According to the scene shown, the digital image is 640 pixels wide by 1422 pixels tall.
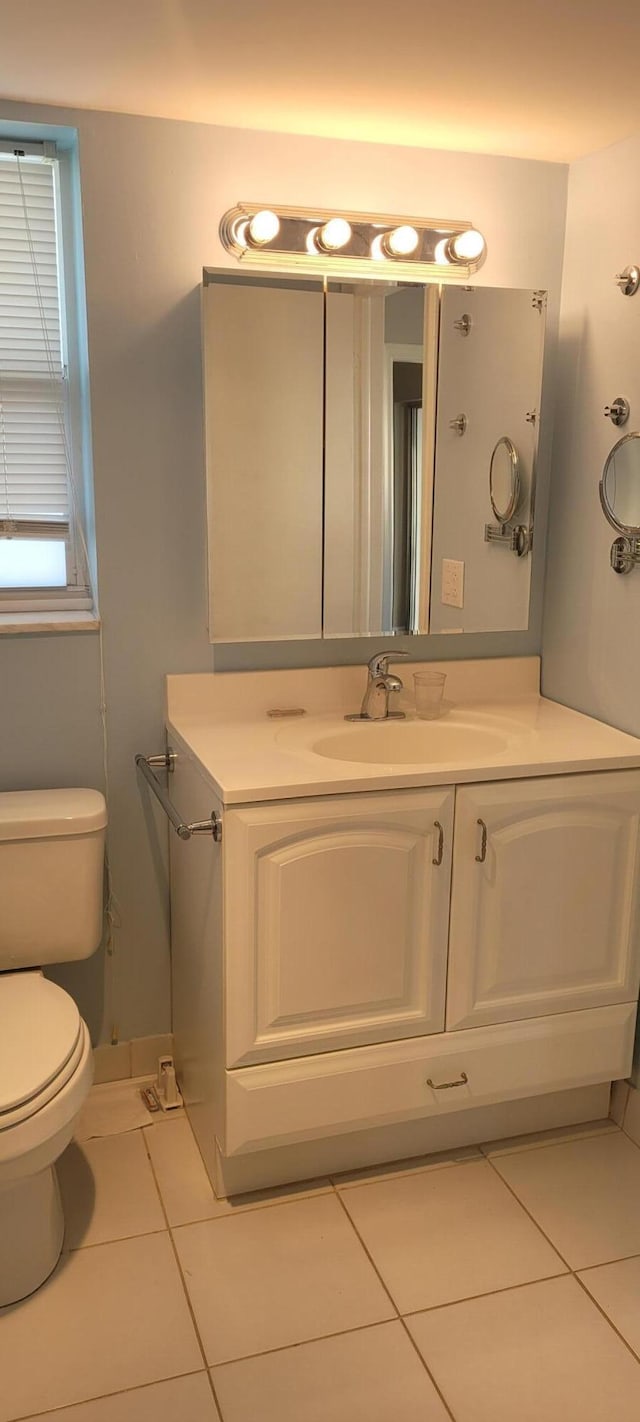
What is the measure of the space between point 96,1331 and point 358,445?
5.58 ft

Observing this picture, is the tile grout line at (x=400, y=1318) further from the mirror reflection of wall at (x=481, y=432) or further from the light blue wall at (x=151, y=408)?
the mirror reflection of wall at (x=481, y=432)

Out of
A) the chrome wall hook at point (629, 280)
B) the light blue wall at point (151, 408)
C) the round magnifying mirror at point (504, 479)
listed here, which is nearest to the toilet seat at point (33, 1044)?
the light blue wall at point (151, 408)

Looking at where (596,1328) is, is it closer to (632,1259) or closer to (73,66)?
(632,1259)

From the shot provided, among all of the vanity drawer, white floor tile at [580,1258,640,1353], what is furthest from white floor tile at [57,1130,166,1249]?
white floor tile at [580,1258,640,1353]

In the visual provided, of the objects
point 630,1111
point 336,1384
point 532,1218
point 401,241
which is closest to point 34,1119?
point 336,1384

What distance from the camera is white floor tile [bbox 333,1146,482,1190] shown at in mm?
2180

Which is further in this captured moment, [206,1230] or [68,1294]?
[206,1230]

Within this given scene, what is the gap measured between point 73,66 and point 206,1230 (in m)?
2.07

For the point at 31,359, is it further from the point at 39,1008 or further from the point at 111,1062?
the point at 111,1062

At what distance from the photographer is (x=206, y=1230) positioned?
6.66 ft

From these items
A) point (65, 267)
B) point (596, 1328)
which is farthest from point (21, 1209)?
point (65, 267)

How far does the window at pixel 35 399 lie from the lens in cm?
218

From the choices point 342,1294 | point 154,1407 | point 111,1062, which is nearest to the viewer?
point 154,1407

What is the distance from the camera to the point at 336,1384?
5.58ft
